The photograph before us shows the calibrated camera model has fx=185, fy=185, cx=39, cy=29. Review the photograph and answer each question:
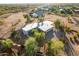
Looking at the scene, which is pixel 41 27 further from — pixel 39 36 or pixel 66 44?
pixel 66 44

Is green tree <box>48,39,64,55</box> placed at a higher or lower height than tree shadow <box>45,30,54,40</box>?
lower

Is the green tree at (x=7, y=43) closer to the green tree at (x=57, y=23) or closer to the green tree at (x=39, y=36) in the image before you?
the green tree at (x=39, y=36)

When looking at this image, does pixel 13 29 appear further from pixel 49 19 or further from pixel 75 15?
pixel 75 15

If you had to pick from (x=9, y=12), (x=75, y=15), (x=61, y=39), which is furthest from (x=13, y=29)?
(x=75, y=15)

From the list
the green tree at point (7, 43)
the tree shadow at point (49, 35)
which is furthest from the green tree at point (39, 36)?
the green tree at point (7, 43)

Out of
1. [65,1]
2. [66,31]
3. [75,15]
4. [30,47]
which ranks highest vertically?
[65,1]

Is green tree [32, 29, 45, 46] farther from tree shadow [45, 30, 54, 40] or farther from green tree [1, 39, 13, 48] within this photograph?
green tree [1, 39, 13, 48]

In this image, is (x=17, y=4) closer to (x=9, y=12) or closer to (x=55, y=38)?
(x=9, y=12)

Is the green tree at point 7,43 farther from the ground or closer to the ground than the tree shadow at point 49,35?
closer to the ground

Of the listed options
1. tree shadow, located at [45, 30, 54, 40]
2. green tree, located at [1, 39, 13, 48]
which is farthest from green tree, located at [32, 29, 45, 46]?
green tree, located at [1, 39, 13, 48]

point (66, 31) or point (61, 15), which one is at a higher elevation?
point (61, 15)

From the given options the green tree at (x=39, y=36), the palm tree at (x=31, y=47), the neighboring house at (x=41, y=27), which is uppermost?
the neighboring house at (x=41, y=27)
